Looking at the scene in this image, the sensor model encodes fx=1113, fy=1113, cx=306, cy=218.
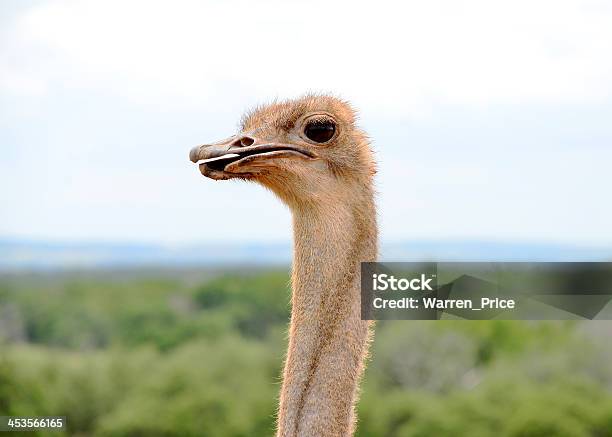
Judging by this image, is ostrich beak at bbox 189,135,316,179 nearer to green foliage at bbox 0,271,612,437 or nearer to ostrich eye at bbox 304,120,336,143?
ostrich eye at bbox 304,120,336,143

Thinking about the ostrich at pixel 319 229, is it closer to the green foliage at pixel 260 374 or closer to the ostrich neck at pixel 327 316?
the ostrich neck at pixel 327 316

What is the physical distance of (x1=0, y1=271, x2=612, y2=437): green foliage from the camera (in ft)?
65.9

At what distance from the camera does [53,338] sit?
20.5 meters

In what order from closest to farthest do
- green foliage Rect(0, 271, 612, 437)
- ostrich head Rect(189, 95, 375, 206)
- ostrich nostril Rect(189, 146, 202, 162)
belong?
1. ostrich nostril Rect(189, 146, 202, 162)
2. ostrich head Rect(189, 95, 375, 206)
3. green foliage Rect(0, 271, 612, 437)

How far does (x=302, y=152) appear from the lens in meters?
2.53

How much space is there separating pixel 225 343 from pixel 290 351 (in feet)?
66.1

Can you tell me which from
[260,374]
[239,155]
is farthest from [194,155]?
[260,374]

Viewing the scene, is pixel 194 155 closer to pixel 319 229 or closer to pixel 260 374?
pixel 319 229

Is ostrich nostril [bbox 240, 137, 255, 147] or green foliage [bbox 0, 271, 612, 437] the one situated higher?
green foliage [bbox 0, 271, 612, 437]

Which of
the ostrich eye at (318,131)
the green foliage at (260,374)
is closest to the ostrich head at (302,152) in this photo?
the ostrich eye at (318,131)

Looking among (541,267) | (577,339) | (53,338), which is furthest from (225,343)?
(541,267)

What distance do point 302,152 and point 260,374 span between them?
18065 mm

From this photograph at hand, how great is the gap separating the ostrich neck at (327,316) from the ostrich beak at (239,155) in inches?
5.7

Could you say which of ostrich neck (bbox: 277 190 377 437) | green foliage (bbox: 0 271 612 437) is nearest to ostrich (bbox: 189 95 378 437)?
ostrich neck (bbox: 277 190 377 437)
